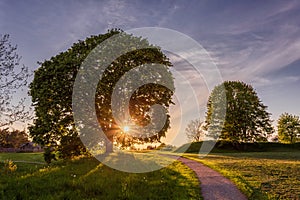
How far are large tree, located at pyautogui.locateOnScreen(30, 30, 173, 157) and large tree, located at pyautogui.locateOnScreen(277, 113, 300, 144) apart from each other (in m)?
66.8

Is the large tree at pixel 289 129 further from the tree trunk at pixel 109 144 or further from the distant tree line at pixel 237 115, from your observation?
the tree trunk at pixel 109 144

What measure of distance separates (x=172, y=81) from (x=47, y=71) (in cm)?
1389

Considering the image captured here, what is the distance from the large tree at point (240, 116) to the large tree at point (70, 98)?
1295 inches

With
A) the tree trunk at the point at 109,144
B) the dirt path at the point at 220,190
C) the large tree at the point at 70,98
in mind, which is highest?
the large tree at the point at 70,98

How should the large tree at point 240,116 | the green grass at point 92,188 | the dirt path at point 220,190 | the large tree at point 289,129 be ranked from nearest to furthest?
the green grass at point 92,188
the dirt path at point 220,190
the large tree at point 240,116
the large tree at point 289,129

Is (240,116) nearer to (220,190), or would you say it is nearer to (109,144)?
(109,144)

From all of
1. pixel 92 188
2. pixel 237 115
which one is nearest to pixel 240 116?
pixel 237 115

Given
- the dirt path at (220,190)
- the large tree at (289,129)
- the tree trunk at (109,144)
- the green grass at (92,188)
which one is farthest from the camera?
the large tree at (289,129)

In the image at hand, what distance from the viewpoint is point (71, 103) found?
27.0 metres

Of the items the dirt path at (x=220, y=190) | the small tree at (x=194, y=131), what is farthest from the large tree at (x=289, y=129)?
the dirt path at (x=220, y=190)

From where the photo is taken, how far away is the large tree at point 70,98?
87.0ft

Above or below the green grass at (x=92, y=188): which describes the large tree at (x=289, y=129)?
above

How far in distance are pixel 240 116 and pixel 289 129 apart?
35.1 m

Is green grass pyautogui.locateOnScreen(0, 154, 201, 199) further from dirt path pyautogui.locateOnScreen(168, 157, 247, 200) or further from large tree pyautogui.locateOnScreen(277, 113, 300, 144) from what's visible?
large tree pyautogui.locateOnScreen(277, 113, 300, 144)
